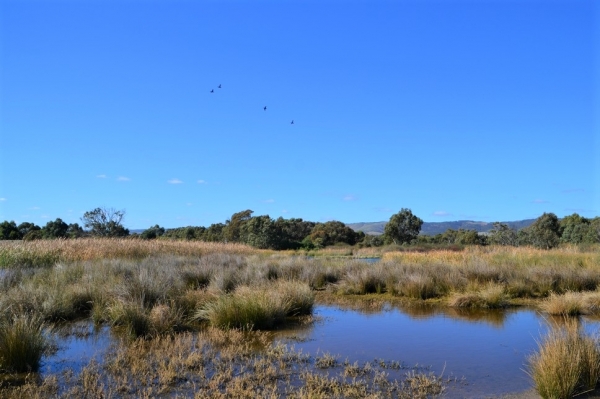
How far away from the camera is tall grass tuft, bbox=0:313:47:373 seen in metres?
6.93

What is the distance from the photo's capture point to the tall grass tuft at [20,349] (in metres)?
6.93

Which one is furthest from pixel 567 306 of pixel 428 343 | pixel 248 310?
pixel 248 310

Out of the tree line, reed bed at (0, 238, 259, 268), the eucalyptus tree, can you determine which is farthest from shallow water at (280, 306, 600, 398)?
the eucalyptus tree

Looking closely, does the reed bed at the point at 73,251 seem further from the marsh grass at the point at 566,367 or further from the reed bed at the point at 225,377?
the marsh grass at the point at 566,367

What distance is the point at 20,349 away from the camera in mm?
7012

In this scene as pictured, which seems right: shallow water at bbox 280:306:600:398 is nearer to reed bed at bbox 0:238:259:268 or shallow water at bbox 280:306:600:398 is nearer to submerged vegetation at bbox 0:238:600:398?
submerged vegetation at bbox 0:238:600:398

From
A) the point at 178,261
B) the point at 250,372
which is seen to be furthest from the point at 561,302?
the point at 178,261

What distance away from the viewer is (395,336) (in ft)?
31.3

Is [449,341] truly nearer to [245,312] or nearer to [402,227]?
[245,312]

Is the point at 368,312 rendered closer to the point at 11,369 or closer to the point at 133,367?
the point at 133,367

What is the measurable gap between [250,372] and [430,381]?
7.86 ft

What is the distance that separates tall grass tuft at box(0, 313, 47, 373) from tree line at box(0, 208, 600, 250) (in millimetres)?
33021

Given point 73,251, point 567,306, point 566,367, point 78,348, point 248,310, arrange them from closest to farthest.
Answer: point 566,367 → point 78,348 → point 248,310 → point 567,306 → point 73,251

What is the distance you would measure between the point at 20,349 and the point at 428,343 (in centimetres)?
651
